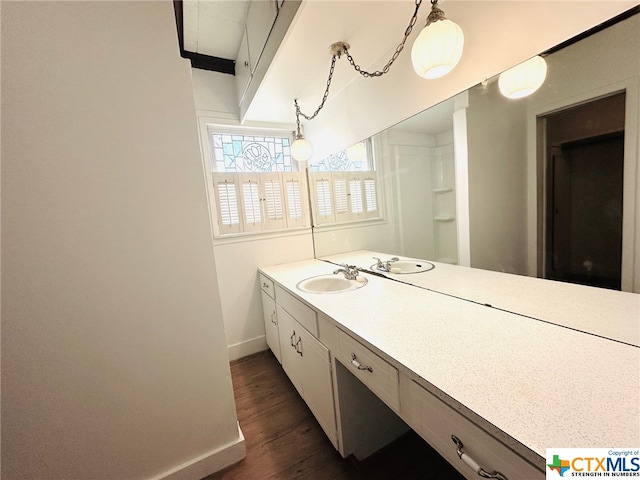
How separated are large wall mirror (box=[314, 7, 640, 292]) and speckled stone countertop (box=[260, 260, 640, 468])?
0.59 feet

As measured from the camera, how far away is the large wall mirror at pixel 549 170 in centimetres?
73

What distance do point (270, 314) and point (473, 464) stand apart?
67.2 inches

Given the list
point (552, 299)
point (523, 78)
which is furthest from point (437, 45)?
point (552, 299)

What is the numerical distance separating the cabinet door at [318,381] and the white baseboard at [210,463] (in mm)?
422

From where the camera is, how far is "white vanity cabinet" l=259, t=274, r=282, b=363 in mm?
1972

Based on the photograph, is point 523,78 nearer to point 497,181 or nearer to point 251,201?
point 497,181

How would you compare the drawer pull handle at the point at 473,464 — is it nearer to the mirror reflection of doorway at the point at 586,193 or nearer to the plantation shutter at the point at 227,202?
the mirror reflection of doorway at the point at 586,193

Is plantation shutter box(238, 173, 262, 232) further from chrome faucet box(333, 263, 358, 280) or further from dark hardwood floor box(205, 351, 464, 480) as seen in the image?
dark hardwood floor box(205, 351, 464, 480)

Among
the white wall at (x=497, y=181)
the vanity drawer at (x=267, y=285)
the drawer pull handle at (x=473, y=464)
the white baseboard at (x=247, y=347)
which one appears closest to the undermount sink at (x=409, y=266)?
the white wall at (x=497, y=181)

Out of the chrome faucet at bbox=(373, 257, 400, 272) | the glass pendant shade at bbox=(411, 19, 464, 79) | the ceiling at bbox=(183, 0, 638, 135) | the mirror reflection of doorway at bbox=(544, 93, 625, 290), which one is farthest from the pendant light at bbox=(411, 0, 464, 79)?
the chrome faucet at bbox=(373, 257, 400, 272)

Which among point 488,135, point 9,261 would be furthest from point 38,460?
point 488,135

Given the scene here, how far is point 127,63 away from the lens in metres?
0.99

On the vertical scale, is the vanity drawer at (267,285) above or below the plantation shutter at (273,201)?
below

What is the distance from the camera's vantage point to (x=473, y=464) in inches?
22.2
